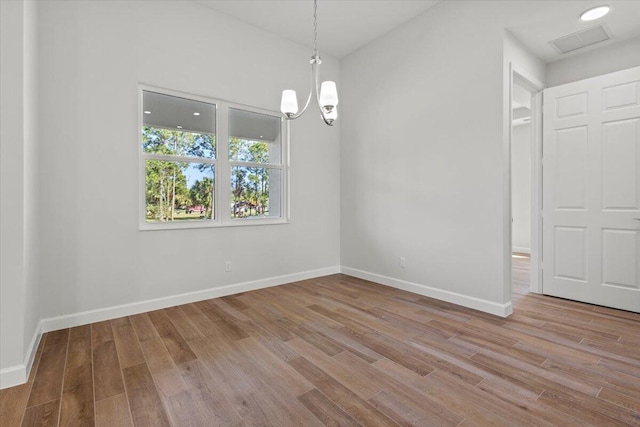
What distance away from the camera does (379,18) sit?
383 centimetres

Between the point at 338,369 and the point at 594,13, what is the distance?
3747 mm

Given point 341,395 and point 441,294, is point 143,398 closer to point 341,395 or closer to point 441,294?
point 341,395

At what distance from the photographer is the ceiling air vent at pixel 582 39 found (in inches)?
122

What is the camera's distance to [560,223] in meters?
3.59

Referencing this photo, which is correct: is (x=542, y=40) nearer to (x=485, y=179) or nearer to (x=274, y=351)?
(x=485, y=179)

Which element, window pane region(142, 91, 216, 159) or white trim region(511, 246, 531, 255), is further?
white trim region(511, 246, 531, 255)

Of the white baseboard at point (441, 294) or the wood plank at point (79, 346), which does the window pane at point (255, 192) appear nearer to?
the white baseboard at point (441, 294)

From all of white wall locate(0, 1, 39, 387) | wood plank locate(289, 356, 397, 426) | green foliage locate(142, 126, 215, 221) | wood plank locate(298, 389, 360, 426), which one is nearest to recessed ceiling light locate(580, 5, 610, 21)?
wood plank locate(289, 356, 397, 426)

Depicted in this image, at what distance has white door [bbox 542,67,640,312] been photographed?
10.2ft

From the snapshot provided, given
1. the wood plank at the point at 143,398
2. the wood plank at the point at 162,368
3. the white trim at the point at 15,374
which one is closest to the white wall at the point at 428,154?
the wood plank at the point at 162,368

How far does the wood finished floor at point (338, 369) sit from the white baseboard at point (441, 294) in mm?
119

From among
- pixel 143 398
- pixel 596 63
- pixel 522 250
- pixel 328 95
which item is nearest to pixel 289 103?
pixel 328 95

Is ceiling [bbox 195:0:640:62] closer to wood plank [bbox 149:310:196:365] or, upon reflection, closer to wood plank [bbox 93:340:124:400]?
wood plank [bbox 149:310:196:365]

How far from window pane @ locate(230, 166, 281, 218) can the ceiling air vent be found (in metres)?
3.51
